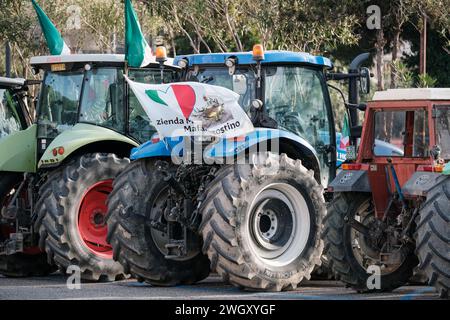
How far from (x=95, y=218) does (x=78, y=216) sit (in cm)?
30

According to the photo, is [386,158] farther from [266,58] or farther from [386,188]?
[266,58]

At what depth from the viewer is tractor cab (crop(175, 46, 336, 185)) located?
14797 millimetres

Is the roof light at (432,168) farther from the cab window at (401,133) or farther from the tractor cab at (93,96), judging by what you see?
the tractor cab at (93,96)

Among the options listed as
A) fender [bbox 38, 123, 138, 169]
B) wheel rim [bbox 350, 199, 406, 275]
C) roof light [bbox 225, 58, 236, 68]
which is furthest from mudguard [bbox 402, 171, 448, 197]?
fender [bbox 38, 123, 138, 169]

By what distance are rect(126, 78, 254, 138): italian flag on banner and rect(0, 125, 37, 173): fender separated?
3155 mm

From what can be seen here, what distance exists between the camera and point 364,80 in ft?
49.2

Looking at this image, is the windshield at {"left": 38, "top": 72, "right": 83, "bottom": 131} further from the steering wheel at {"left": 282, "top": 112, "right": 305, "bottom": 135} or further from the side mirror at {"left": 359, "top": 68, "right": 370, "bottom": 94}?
the side mirror at {"left": 359, "top": 68, "right": 370, "bottom": 94}

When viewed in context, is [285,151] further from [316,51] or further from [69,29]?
[69,29]

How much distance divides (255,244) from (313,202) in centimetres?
86

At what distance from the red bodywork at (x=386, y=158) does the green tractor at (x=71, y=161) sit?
116 inches

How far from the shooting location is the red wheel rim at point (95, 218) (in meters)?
16.1

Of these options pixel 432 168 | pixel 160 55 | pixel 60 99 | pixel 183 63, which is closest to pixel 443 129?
pixel 432 168
